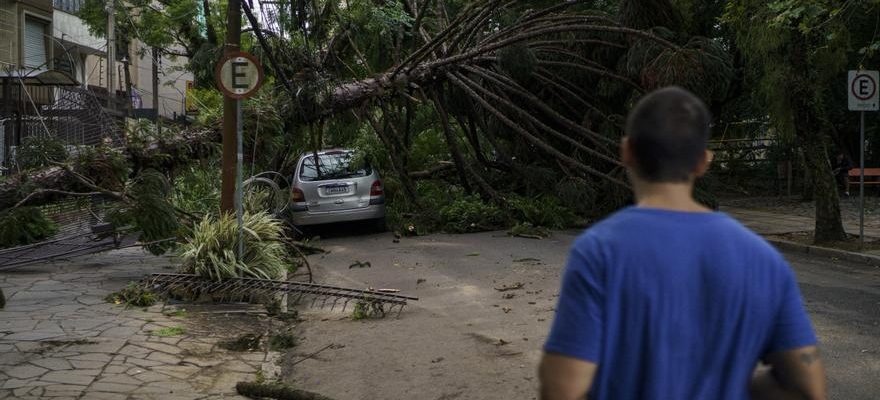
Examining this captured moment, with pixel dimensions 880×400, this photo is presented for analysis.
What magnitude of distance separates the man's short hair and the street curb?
12012mm

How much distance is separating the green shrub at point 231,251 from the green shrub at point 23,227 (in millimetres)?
3282

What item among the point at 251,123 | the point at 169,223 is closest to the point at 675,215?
the point at 169,223

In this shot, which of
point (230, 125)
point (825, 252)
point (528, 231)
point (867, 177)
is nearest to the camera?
point (230, 125)

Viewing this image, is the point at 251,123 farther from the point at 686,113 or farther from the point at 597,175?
the point at 686,113

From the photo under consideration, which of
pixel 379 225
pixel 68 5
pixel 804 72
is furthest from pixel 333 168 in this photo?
pixel 68 5

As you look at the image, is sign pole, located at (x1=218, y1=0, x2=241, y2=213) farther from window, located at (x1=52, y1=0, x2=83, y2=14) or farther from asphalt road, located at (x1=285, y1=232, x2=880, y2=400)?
window, located at (x1=52, y1=0, x2=83, y2=14)

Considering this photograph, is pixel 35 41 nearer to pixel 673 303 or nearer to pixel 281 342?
pixel 281 342

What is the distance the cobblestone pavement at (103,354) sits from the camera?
6.11 meters

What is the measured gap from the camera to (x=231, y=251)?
10.1 metres

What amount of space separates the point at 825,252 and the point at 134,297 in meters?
10.3

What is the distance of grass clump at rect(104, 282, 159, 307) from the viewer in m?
9.29

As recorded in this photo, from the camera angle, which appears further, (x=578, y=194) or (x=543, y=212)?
(x=543, y=212)

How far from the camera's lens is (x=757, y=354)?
2.10 m

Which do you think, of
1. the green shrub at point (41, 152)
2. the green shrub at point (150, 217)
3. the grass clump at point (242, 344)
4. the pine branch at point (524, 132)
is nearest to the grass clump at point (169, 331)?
the grass clump at point (242, 344)
